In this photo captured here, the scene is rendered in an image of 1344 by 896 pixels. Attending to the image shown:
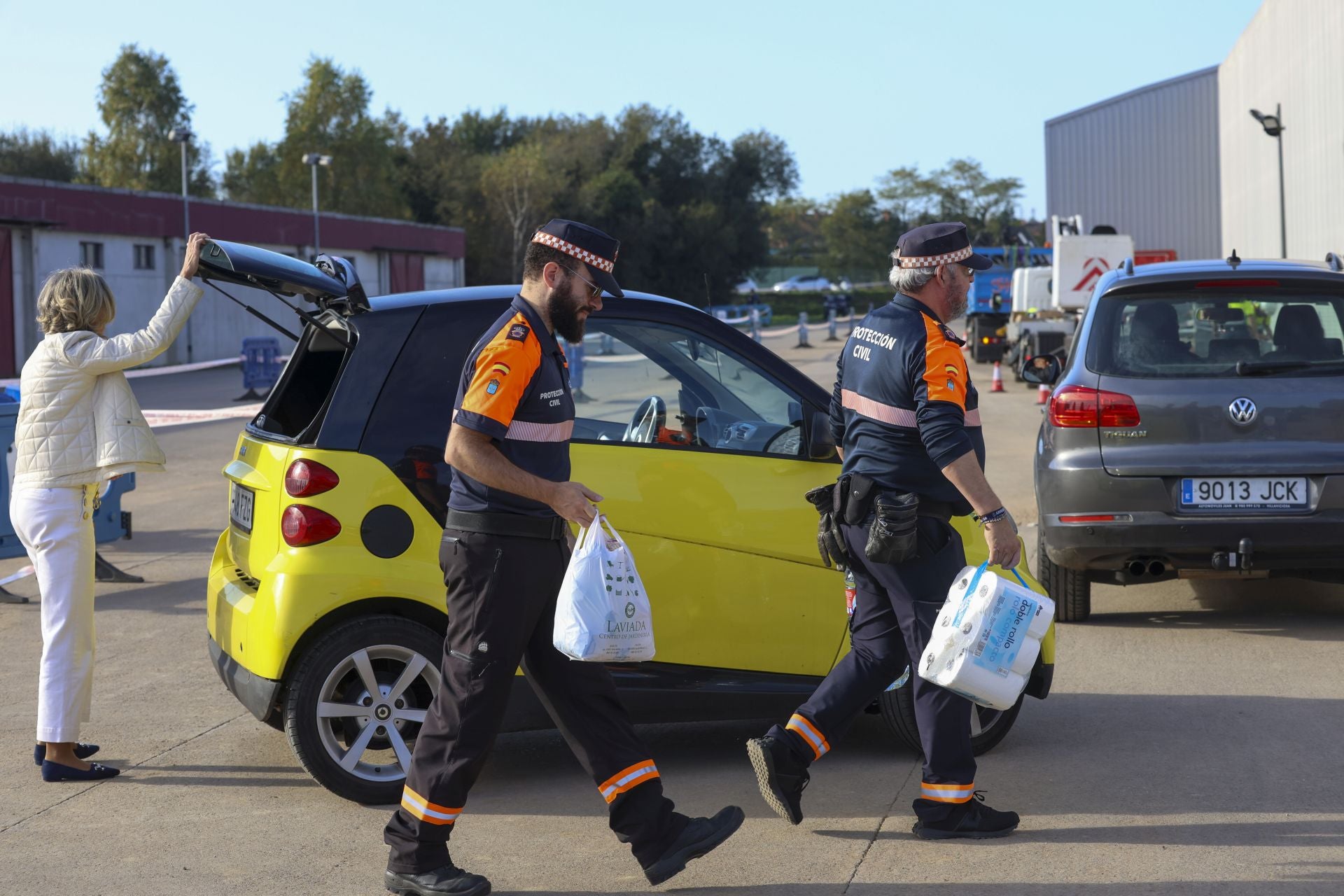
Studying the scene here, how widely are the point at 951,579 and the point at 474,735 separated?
149 centimetres

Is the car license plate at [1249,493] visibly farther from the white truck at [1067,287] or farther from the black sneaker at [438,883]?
the white truck at [1067,287]

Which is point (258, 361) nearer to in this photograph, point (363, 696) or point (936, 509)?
point (363, 696)

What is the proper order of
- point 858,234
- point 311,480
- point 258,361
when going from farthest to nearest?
point 858,234, point 258,361, point 311,480

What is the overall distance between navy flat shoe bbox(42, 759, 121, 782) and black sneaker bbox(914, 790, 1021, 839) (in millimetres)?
2902

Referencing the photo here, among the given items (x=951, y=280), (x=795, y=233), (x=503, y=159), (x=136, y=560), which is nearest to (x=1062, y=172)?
(x=503, y=159)

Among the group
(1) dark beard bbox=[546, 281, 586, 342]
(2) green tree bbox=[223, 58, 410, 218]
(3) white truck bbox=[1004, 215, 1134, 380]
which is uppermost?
(2) green tree bbox=[223, 58, 410, 218]

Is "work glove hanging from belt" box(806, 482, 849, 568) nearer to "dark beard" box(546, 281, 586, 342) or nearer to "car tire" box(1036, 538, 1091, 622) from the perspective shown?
"dark beard" box(546, 281, 586, 342)

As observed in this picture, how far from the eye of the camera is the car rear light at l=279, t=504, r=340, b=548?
4668 millimetres

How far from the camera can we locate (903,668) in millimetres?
4512

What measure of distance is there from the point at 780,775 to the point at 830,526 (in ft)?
2.54

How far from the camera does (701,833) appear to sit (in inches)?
159

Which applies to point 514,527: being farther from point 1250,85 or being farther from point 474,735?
point 1250,85

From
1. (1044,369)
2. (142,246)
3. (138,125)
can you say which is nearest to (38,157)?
(138,125)

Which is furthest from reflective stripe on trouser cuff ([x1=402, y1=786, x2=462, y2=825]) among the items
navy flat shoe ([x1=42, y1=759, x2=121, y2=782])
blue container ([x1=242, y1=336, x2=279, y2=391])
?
blue container ([x1=242, y1=336, x2=279, y2=391])
